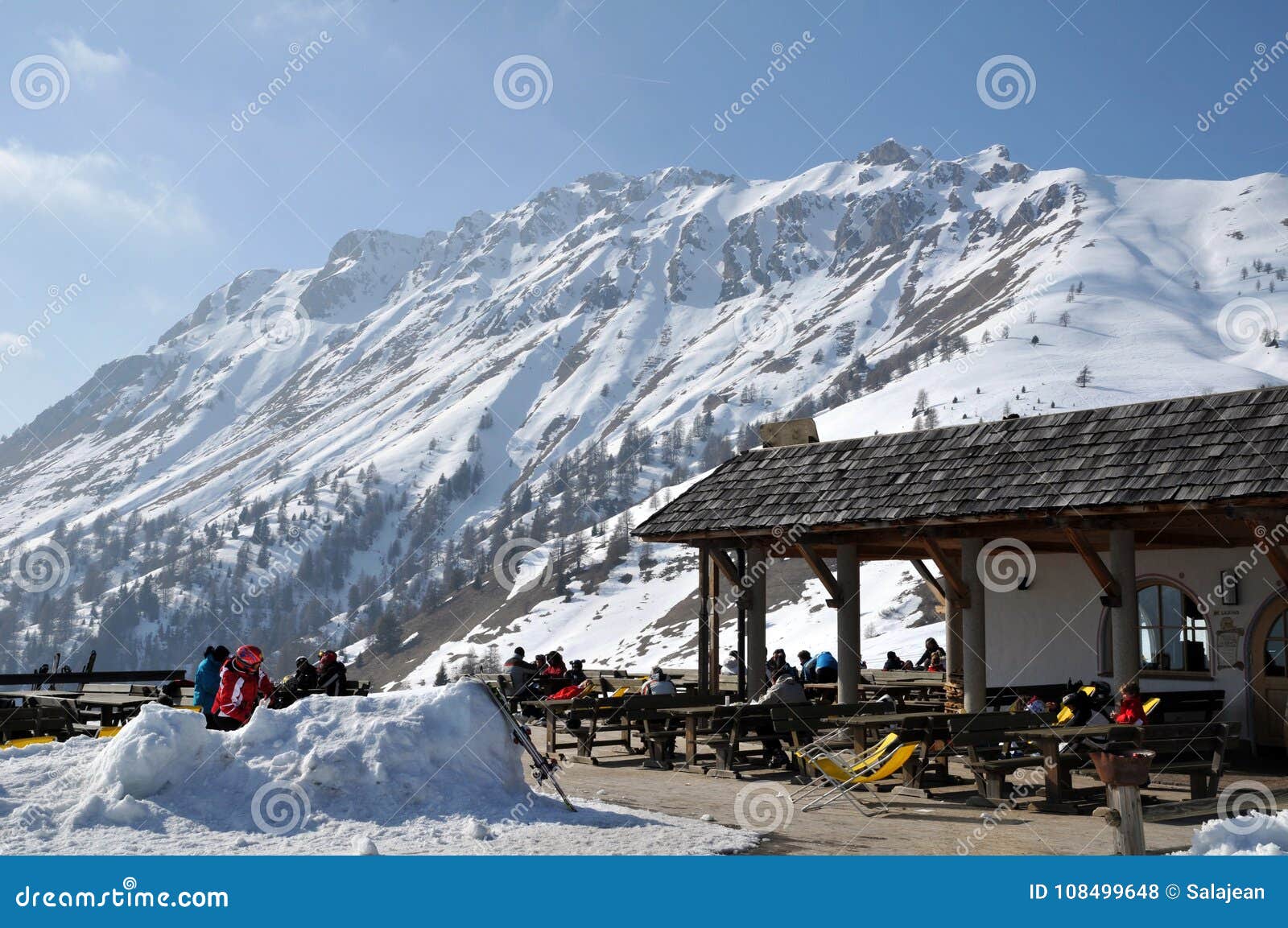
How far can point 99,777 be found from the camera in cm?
832

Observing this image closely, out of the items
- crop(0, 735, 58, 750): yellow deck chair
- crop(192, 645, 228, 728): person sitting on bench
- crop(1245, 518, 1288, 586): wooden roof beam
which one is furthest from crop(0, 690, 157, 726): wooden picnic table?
crop(1245, 518, 1288, 586): wooden roof beam

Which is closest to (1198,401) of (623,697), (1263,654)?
(1263,654)

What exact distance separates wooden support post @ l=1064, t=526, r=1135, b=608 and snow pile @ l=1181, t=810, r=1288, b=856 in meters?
5.40

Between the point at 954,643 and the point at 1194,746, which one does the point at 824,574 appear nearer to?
the point at 954,643

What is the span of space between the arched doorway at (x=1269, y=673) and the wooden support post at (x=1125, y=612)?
83.8 inches

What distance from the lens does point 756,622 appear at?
15.9 m

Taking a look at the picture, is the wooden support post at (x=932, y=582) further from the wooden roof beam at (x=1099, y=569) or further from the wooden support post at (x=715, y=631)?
the wooden roof beam at (x=1099, y=569)

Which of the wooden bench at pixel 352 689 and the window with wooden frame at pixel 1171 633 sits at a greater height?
the window with wooden frame at pixel 1171 633

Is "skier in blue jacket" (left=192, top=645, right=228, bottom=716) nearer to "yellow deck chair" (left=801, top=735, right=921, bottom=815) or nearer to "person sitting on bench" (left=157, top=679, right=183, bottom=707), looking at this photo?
"person sitting on bench" (left=157, top=679, right=183, bottom=707)

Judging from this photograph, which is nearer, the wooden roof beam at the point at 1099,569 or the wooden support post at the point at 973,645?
the wooden roof beam at the point at 1099,569

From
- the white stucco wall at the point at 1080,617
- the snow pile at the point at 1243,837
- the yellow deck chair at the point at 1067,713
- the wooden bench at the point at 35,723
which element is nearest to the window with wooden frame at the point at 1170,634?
the white stucco wall at the point at 1080,617

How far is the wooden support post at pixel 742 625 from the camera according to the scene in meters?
15.7

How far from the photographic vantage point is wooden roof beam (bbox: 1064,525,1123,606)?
12344mm
